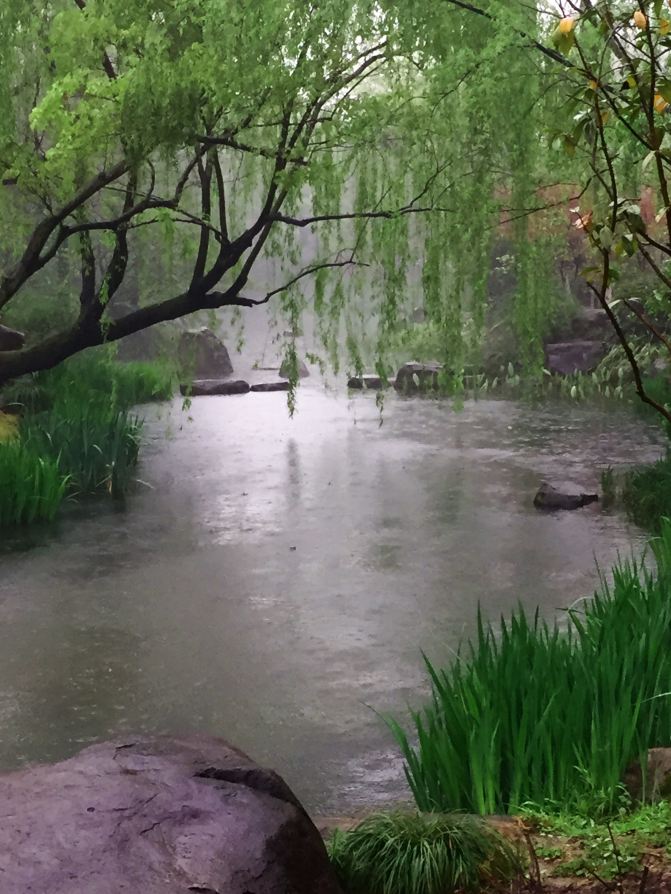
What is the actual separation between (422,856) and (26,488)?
4.47 metres

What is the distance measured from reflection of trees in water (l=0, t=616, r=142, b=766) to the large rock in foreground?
1.40 metres

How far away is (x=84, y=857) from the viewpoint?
1491 millimetres

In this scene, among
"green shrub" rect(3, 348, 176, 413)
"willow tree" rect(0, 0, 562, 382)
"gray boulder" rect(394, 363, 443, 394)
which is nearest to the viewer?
"willow tree" rect(0, 0, 562, 382)

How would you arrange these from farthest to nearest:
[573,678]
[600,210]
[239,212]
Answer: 1. [239,212]
2. [600,210]
3. [573,678]

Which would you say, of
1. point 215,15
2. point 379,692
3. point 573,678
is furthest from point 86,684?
point 215,15

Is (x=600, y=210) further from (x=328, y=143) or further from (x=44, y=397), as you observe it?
(x=44, y=397)

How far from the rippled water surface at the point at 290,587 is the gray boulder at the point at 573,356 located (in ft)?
13.7

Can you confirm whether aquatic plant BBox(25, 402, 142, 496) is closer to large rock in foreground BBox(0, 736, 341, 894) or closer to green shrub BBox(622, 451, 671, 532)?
green shrub BBox(622, 451, 671, 532)

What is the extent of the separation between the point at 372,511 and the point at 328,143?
225 centimetres

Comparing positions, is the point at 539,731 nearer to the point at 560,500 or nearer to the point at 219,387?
the point at 560,500

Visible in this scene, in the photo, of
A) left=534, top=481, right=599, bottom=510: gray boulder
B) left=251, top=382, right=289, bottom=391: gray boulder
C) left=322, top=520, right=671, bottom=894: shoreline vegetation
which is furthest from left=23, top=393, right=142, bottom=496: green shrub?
left=251, top=382, right=289, bottom=391: gray boulder

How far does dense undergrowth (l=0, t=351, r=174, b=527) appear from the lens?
5.84 metres

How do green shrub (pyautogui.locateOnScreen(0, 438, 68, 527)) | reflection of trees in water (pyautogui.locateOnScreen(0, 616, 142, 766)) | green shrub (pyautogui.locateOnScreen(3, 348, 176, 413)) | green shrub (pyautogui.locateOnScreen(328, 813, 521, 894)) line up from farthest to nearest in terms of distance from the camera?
green shrub (pyautogui.locateOnScreen(3, 348, 176, 413))
green shrub (pyautogui.locateOnScreen(0, 438, 68, 527))
reflection of trees in water (pyautogui.locateOnScreen(0, 616, 142, 766))
green shrub (pyautogui.locateOnScreen(328, 813, 521, 894))

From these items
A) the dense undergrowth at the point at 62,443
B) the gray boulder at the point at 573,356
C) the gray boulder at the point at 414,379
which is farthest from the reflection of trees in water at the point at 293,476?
the gray boulder at the point at 573,356
